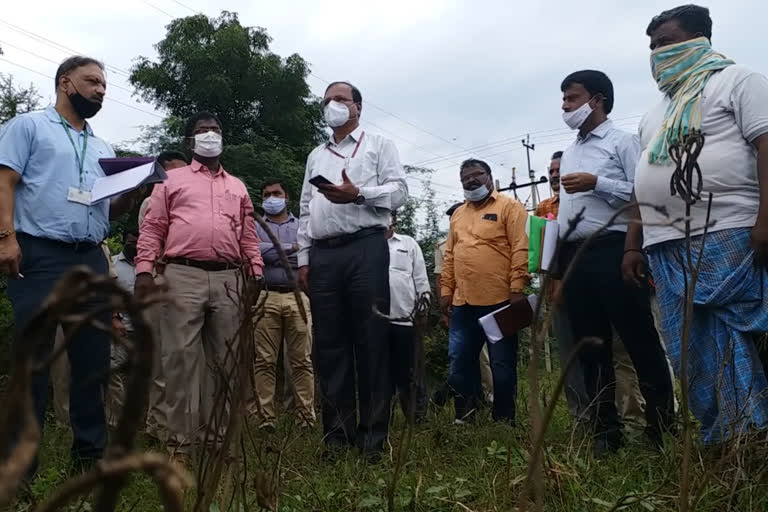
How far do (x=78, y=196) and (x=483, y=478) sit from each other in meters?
2.21

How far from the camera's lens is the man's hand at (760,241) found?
8.51 ft

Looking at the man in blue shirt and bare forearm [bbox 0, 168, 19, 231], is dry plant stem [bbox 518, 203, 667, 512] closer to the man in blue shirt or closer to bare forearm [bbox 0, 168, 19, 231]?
the man in blue shirt

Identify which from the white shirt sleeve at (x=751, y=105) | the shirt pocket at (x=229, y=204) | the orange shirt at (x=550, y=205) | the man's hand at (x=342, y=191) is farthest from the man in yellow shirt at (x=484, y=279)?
the white shirt sleeve at (x=751, y=105)

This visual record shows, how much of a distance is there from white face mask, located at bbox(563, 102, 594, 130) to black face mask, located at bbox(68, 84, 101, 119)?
2.55 meters

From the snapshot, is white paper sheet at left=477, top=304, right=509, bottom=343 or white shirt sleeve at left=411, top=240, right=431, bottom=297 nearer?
white paper sheet at left=477, top=304, right=509, bottom=343

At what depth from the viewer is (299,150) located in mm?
25781

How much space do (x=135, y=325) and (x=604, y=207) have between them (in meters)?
3.70

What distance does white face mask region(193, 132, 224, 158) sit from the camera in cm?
446

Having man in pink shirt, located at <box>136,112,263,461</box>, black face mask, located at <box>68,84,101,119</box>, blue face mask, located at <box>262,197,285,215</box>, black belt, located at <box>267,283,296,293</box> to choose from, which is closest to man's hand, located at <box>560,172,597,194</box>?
man in pink shirt, located at <box>136,112,263,461</box>

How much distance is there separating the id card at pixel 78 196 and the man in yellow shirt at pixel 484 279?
2.80 m

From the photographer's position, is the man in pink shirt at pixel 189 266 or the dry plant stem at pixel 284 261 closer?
the dry plant stem at pixel 284 261

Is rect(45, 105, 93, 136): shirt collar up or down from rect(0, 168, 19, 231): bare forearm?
up

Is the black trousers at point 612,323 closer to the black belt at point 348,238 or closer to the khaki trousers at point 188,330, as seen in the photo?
the black belt at point 348,238

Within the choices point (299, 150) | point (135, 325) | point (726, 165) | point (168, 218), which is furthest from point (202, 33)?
point (135, 325)
